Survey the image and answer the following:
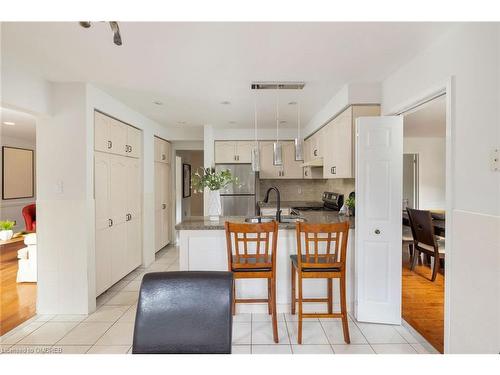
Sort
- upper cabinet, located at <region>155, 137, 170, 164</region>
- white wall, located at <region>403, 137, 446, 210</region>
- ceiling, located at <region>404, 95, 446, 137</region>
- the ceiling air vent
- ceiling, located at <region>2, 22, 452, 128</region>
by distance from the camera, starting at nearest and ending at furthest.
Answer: ceiling, located at <region>2, 22, 452, 128</region>
the ceiling air vent
ceiling, located at <region>404, 95, 446, 137</region>
upper cabinet, located at <region>155, 137, 170, 164</region>
white wall, located at <region>403, 137, 446, 210</region>

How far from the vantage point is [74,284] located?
2.88 meters

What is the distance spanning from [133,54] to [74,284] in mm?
2292

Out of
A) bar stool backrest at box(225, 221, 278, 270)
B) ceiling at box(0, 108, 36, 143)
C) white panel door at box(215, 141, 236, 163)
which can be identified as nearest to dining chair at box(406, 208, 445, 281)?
bar stool backrest at box(225, 221, 278, 270)

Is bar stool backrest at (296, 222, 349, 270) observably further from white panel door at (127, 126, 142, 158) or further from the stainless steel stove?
white panel door at (127, 126, 142, 158)

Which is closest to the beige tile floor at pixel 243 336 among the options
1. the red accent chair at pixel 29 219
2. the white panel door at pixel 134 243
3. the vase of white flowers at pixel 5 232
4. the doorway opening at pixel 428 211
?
the doorway opening at pixel 428 211

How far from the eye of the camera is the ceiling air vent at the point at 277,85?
2.94 meters

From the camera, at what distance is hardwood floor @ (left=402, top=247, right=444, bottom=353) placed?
8.12 feet

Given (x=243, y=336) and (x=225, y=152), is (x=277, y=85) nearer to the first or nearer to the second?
(x=243, y=336)

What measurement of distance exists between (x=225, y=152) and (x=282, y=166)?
3.73ft

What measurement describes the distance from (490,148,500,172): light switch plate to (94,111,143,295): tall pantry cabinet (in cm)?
338

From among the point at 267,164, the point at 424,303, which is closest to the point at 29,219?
the point at 267,164

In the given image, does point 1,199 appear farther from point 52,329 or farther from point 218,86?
point 218,86

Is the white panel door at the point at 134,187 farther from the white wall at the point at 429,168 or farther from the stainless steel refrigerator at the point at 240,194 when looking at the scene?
the white wall at the point at 429,168
